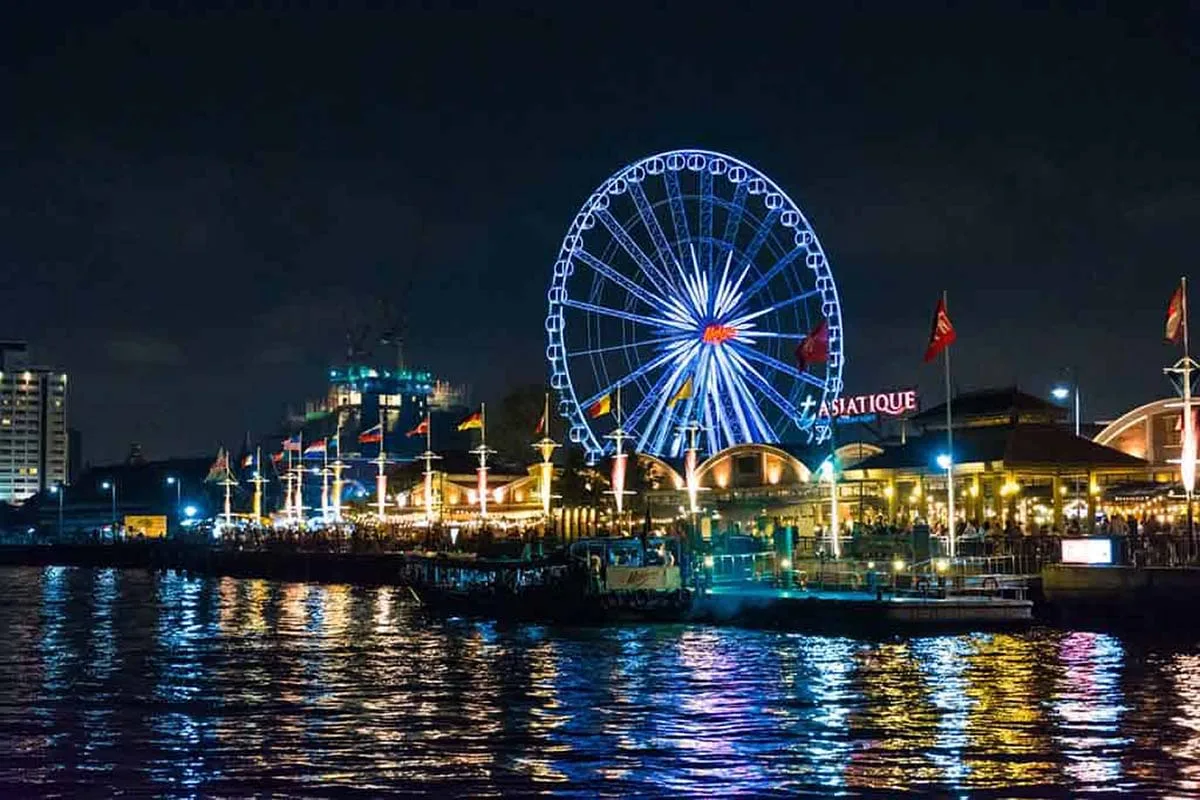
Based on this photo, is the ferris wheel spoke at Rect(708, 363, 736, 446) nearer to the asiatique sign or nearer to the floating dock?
the asiatique sign

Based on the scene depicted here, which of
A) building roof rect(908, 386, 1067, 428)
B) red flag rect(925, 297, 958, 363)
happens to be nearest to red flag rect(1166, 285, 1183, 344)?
red flag rect(925, 297, 958, 363)

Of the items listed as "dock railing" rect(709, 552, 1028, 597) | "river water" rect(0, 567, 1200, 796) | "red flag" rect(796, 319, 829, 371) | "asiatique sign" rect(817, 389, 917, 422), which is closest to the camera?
"river water" rect(0, 567, 1200, 796)

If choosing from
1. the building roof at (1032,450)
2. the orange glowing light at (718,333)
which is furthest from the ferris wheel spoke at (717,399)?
the building roof at (1032,450)

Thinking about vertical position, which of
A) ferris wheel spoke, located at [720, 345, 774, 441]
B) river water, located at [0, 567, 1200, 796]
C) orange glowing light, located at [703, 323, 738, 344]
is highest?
orange glowing light, located at [703, 323, 738, 344]

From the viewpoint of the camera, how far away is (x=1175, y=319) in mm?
58000

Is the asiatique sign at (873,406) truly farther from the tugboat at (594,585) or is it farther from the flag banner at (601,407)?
the tugboat at (594,585)

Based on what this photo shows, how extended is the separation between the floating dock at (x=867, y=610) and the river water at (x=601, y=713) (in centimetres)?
121

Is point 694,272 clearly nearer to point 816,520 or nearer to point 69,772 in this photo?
point 816,520

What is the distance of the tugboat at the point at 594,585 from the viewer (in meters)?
62.5

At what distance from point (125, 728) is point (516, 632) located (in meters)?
26.2

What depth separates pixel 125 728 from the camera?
1447 inches

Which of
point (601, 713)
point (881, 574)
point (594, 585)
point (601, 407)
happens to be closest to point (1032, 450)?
point (881, 574)

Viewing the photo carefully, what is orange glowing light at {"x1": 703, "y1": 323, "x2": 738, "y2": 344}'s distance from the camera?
87.2 metres

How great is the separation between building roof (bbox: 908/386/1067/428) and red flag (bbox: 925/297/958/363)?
2399 cm
